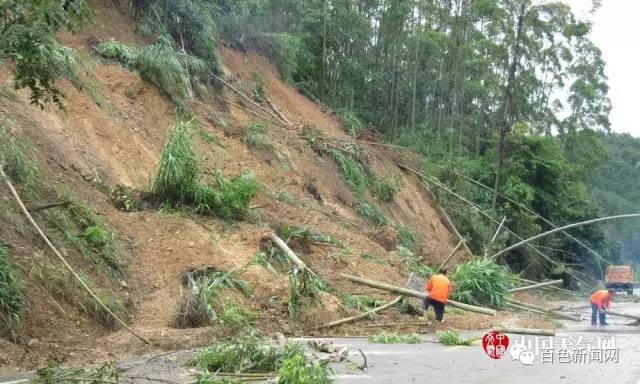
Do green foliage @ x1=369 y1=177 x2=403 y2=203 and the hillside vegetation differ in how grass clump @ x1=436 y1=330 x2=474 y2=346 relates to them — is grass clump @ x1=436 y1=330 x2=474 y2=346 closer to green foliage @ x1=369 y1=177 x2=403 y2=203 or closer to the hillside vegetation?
the hillside vegetation

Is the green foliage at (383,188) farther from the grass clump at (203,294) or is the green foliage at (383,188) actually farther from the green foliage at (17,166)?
the green foliage at (17,166)

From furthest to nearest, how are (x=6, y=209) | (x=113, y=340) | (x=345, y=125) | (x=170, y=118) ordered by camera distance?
(x=345, y=125)
(x=170, y=118)
(x=6, y=209)
(x=113, y=340)

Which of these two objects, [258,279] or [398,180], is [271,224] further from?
[398,180]

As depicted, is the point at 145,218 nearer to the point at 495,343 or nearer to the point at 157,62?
the point at 157,62

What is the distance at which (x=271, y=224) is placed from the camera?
1655cm

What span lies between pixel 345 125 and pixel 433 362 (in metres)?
21.3

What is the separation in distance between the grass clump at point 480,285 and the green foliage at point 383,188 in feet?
22.9

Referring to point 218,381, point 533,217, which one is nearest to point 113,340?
point 218,381

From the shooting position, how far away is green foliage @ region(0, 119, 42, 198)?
40.6 feet

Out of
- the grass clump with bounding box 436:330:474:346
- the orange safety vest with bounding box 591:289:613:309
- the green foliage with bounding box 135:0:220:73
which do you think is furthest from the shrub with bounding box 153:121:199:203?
the orange safety vest with bounding box 591:289:613:309

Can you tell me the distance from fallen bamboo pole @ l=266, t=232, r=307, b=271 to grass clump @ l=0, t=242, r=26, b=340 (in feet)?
18.0

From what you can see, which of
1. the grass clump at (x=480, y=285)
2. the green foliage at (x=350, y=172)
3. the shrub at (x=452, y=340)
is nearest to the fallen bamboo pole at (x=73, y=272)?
the shrub at (x=452, y=340)

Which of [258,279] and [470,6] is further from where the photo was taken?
[470,6]

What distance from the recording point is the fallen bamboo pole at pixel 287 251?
1423 cm
